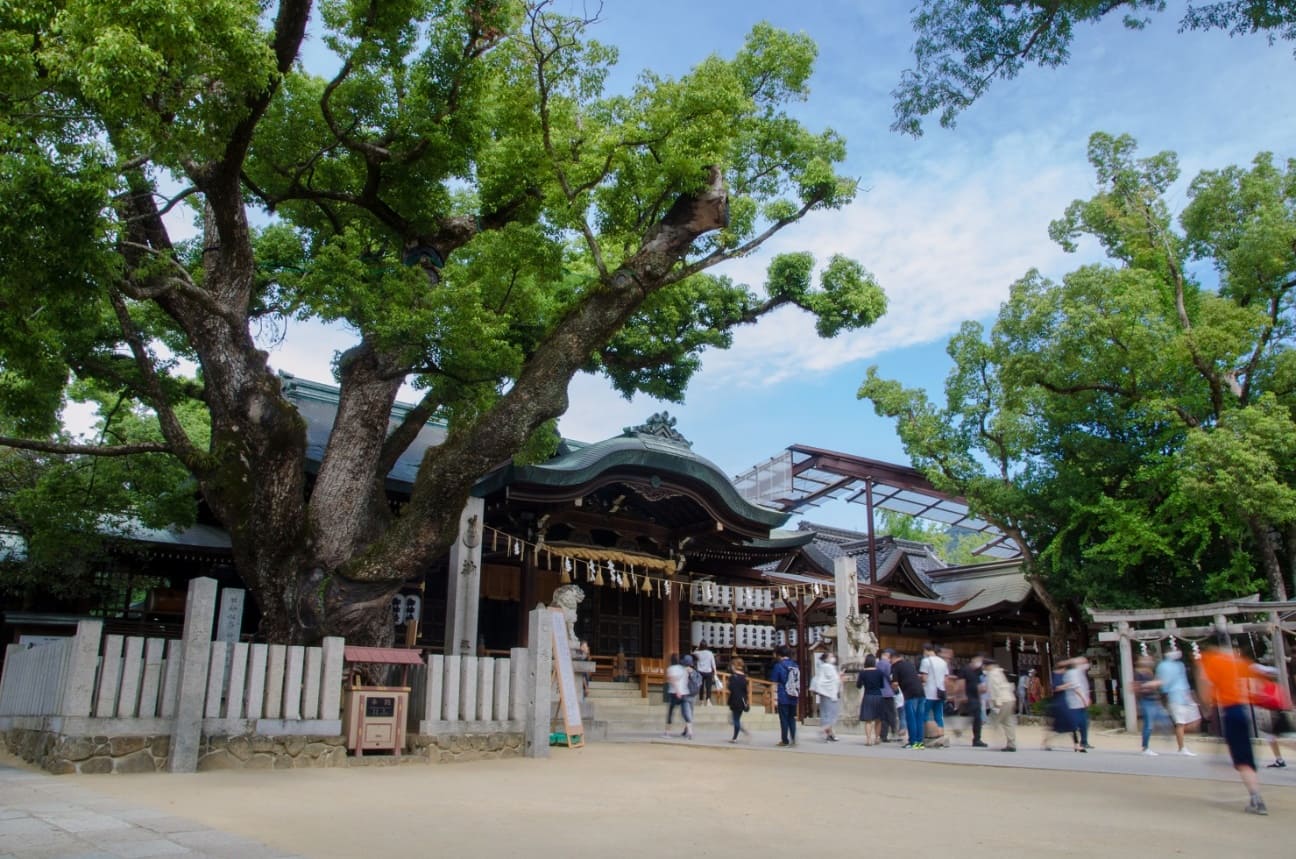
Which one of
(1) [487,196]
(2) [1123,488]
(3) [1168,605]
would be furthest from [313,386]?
(3) [1168,605]

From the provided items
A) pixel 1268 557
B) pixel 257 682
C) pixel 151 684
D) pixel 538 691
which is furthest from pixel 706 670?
pixel 1268 557

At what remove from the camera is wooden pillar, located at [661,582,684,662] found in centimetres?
1928

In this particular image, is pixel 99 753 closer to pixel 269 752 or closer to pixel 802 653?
pixel 269 752

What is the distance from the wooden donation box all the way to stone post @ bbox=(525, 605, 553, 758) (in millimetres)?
1415

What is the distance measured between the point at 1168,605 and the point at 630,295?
16.8m

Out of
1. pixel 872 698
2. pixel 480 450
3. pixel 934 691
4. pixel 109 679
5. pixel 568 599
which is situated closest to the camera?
pixel 109 679

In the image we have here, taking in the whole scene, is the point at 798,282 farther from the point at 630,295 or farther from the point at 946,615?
the point at 946,615

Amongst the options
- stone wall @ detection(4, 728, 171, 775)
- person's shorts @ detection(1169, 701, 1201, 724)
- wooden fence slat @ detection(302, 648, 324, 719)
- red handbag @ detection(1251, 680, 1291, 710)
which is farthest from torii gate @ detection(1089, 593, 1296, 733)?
stone wall @ detection(4, 728, 171, 775)

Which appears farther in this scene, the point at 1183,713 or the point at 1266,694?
the point at 1183,713

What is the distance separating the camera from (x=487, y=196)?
41.2 feet

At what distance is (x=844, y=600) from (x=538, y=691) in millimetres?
9577

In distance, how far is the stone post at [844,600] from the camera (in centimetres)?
1745

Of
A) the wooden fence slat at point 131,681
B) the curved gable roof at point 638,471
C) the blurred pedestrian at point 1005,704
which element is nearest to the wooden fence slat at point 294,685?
the wooden fence slat at point 131,681

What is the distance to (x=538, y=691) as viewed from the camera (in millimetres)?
10000
